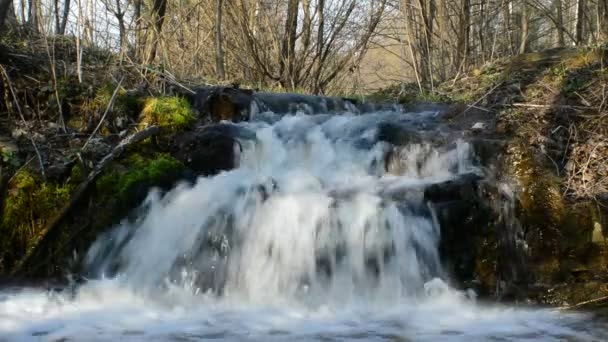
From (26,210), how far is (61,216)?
0.30 m

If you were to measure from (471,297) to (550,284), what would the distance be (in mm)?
610

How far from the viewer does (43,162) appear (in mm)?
5020

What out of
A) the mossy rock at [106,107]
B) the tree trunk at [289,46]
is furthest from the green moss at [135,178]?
the tree trunk at [289,46]

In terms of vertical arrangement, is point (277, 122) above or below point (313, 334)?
above

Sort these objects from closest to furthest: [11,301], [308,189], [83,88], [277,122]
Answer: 1. [11,301]
2. [308,189]
3. [83,88]
4. [277,122]

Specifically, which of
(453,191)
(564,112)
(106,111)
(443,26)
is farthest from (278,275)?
(443,26)

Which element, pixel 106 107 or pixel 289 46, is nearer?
pixel 106 107

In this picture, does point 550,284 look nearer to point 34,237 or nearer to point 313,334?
point 313,334

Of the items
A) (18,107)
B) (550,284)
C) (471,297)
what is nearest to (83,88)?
(18,107)

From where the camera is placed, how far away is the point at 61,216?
471 cm

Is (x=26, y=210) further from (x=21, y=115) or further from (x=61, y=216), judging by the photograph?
(x=21, y=115)

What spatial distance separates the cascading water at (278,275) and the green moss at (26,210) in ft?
1.71

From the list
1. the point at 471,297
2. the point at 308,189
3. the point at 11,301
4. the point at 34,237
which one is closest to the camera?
the point at 11,301

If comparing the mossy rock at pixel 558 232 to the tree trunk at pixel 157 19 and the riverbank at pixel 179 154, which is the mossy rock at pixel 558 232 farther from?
the tree trunk at pixel 157 19
